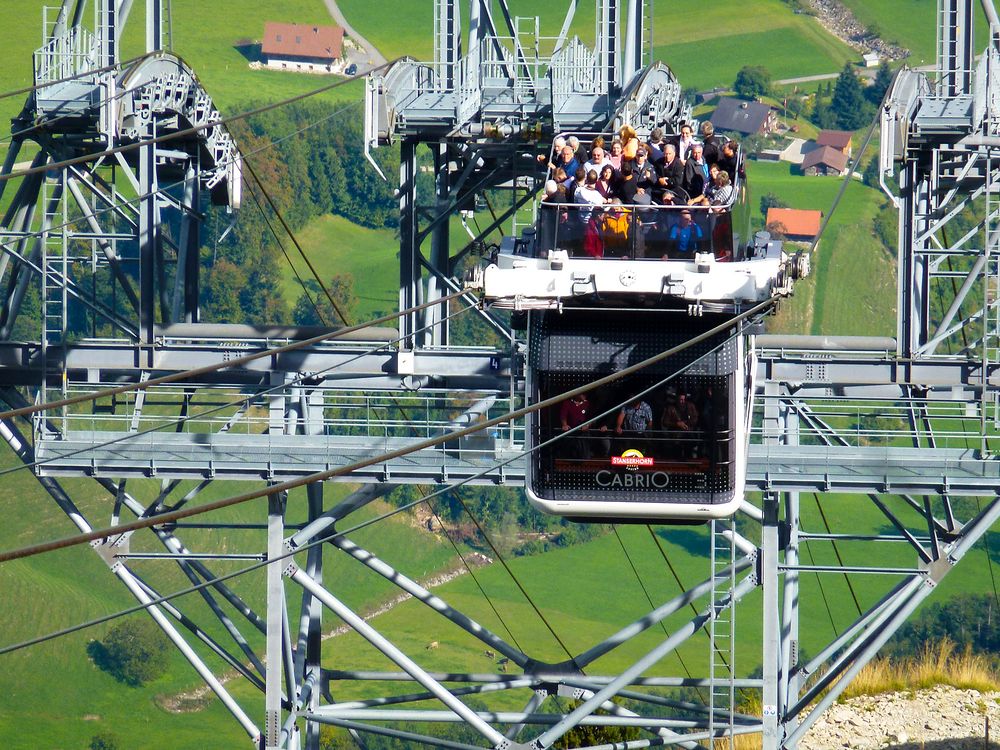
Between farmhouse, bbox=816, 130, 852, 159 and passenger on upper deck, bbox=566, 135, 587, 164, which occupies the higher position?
farmhouse, bbox=816, 130, 852, 159

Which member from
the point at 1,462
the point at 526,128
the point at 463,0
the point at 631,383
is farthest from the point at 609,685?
the point at 1,462

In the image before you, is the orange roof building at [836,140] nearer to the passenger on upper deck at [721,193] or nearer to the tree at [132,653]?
the tree at [132,653]

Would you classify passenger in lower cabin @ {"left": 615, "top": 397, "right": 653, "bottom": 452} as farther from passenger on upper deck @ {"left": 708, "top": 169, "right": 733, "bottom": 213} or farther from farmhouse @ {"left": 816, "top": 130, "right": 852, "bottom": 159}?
farmhouse @ {"left": 816, "top": 130, "right": 852, "bottom": 159}

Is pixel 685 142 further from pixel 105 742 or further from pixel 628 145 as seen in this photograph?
pixel 105 742

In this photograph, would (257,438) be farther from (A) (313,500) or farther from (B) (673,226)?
(B) (673,226)

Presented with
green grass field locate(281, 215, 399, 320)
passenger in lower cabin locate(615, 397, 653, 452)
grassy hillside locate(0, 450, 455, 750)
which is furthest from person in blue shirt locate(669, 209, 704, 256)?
green grass field locate(281, 215, 399, 320)
